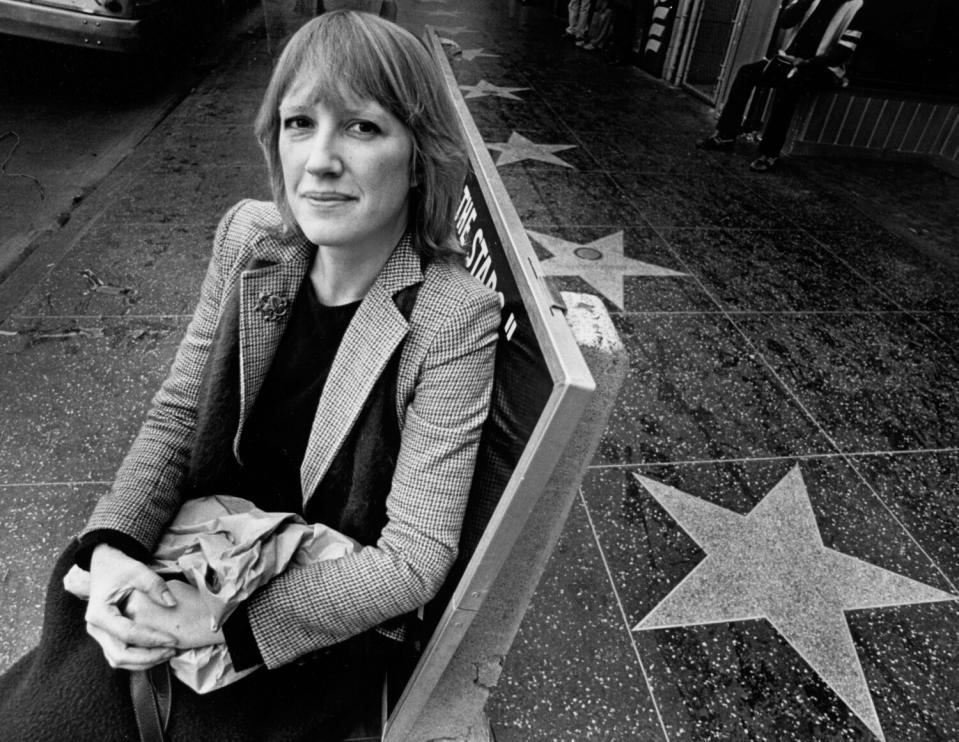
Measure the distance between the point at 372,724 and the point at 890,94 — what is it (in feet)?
23.6

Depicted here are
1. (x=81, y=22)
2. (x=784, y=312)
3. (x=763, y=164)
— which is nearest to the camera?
(x=784, y=312)

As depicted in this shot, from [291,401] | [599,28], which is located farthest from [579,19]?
[291,401]

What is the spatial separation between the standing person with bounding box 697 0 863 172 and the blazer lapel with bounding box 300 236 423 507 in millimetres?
5742

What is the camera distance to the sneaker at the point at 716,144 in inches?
264

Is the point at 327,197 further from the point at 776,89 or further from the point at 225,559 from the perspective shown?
the point at 776,89

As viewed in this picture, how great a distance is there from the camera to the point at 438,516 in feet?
4.13

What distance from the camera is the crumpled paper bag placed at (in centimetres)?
121

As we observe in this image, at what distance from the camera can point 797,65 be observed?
5.95 metres

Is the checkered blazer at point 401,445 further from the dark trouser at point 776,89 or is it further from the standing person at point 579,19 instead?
the standing person at point 579,19

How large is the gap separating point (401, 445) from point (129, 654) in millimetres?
574

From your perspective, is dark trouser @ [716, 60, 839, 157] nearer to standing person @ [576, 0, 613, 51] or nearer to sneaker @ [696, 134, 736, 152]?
sneaker @ [696, 134, 736, 152]

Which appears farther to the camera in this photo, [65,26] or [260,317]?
[65,26]

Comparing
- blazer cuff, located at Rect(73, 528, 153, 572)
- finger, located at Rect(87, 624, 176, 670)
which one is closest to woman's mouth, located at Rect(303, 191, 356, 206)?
blazer cuff, located at Rect(73, 528, 153, 572)

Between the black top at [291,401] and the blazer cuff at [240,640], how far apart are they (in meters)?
0.34
